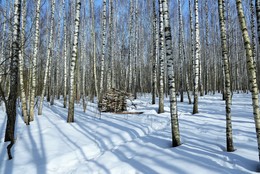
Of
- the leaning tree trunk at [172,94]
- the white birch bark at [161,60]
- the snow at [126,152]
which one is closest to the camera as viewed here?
the snow at [126,152]

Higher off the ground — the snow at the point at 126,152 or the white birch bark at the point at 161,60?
the white birch bark at the point at 161,60

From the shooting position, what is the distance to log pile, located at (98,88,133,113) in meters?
13.4

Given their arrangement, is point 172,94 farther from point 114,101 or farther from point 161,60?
point 114,101

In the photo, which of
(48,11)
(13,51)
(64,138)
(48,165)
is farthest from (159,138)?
(48,11)

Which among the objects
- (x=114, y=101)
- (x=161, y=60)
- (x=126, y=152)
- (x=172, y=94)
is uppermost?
(x=161, y=60)

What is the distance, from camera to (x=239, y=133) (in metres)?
6.42

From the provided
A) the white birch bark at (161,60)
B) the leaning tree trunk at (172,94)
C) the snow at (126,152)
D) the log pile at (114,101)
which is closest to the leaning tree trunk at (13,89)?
the snow at (126,152)

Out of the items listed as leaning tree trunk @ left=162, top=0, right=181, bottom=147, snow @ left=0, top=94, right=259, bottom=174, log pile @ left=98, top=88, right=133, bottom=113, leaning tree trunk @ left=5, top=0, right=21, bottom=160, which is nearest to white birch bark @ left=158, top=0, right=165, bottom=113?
log pile @ left=98, top=88, right=133, bottom=113

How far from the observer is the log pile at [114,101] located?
13374mm

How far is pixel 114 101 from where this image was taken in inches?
529

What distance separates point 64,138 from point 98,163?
7.34 ft

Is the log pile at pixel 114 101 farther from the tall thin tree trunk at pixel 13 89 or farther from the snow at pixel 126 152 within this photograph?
the tall thin tree trunk at pixel 13 89

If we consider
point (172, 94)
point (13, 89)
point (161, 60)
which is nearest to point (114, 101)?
point (161, 60)

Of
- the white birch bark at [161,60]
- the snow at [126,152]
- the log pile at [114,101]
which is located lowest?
the snow at [126,152]
